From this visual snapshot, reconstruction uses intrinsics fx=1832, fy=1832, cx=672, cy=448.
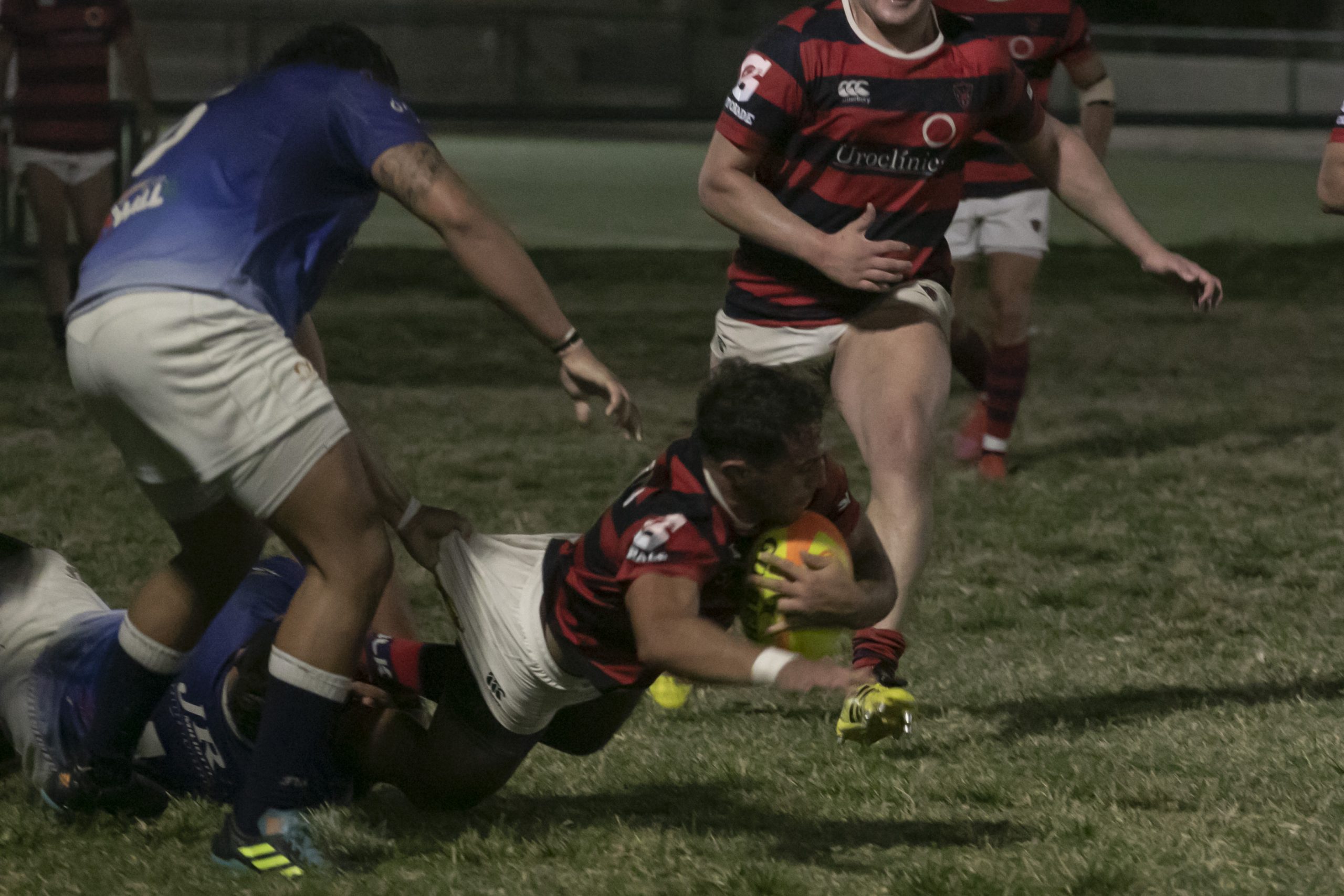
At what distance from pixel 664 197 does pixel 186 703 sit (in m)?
17.2

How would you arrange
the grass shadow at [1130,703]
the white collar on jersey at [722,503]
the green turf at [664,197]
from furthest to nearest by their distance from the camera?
1. the green turf at [664,197]
2. the grass shadow at [1130,703]
3. the white collar on jersey at [722,503]

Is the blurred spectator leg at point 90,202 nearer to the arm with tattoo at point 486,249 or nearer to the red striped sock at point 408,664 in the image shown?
the red striped sock at point 408,664

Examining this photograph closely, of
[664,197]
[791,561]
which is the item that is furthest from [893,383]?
[664,197]

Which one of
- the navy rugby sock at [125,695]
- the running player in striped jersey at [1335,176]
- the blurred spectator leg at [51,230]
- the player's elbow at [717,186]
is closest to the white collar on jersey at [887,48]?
the player's elbow at [717,186]

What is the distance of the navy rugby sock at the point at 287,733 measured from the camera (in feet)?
11.6

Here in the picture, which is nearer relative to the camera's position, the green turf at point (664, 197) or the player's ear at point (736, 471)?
the player's ear at point (736, 471)

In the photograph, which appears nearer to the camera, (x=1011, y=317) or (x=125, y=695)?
(x=125, y=695)

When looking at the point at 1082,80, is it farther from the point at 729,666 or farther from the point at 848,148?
the point at 729,666

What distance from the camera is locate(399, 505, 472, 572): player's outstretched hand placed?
3.96 m

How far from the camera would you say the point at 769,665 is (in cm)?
315

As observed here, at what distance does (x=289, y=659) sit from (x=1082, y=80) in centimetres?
536

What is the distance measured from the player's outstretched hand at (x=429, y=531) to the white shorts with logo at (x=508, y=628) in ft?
0.08

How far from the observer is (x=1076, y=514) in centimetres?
729

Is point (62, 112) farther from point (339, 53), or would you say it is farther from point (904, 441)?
point (339, 53)
